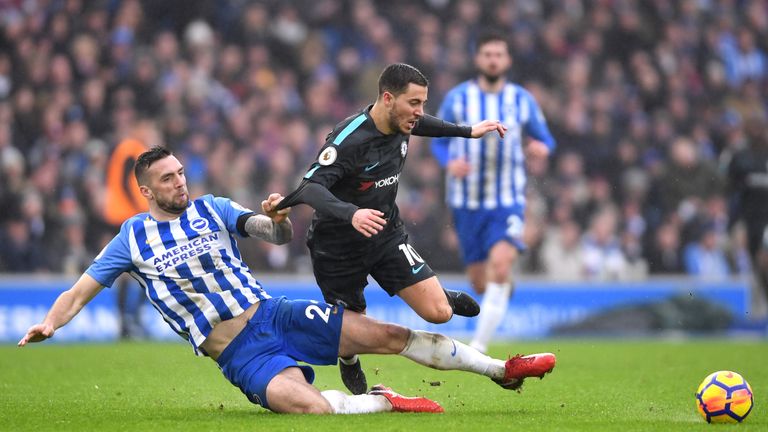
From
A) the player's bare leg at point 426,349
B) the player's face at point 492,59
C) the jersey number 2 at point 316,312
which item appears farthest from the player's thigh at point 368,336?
the player's face at point 492,59

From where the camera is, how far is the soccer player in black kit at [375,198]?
22.3 ft

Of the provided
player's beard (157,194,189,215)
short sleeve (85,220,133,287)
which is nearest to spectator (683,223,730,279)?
player's beard (157,194,189,215)

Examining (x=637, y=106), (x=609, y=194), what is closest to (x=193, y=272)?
(x=609, y=194)

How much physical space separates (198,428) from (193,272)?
1016mm

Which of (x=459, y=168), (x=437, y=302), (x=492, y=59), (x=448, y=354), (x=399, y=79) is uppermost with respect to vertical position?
(x=492, y=59)

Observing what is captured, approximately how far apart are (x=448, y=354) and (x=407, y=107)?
1.46 m

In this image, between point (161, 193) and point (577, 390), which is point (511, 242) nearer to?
point (577, 390)

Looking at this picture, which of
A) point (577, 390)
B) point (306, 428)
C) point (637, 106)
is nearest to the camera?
point (306, 428)

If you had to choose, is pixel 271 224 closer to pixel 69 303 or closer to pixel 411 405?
pixel 69 303

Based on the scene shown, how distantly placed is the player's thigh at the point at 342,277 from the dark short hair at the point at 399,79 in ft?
3.49

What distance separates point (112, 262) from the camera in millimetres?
6484

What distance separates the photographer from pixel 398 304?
14.1 metres

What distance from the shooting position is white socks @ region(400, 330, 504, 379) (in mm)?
6681

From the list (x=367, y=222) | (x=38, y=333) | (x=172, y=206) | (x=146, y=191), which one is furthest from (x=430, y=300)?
(x=38, y=333)
